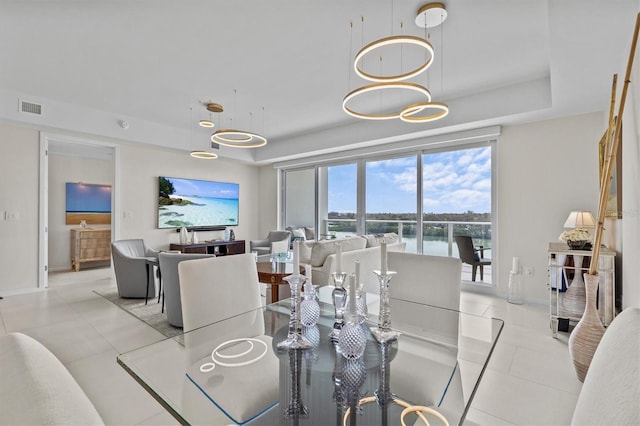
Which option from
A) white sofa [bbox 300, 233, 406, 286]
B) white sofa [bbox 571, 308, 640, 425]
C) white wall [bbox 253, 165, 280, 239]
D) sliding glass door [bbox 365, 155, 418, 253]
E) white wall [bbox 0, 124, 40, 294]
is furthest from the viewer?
white wall [bbox 253, 165, 280, 239]

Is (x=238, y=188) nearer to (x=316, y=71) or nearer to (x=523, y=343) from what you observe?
(x=316, y=71)

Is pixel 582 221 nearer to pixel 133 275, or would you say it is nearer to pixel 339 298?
pixel 339 298

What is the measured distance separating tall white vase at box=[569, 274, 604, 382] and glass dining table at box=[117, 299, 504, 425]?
1095 millimetres

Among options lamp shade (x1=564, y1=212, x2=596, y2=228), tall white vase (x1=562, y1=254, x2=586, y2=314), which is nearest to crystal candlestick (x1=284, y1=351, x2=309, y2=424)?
tall white vase (x1=562, y1=254, x2=586, y2=314)

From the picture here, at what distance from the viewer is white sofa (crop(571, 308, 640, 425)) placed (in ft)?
1.65

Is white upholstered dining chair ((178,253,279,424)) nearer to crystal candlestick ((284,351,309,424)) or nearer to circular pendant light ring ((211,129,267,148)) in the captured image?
crystal candlestick ((284,351,309,424))

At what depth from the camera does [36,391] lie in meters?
0.43

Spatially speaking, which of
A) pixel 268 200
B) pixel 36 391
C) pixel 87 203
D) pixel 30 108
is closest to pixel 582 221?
pixel 36 391

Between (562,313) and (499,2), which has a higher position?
(499,2)

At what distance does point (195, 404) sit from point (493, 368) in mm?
2235

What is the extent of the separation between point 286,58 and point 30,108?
12.5 ft

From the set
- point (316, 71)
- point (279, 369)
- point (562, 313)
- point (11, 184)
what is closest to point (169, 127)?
point (11, 184)

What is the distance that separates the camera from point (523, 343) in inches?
109

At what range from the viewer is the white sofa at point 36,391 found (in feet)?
1.29
